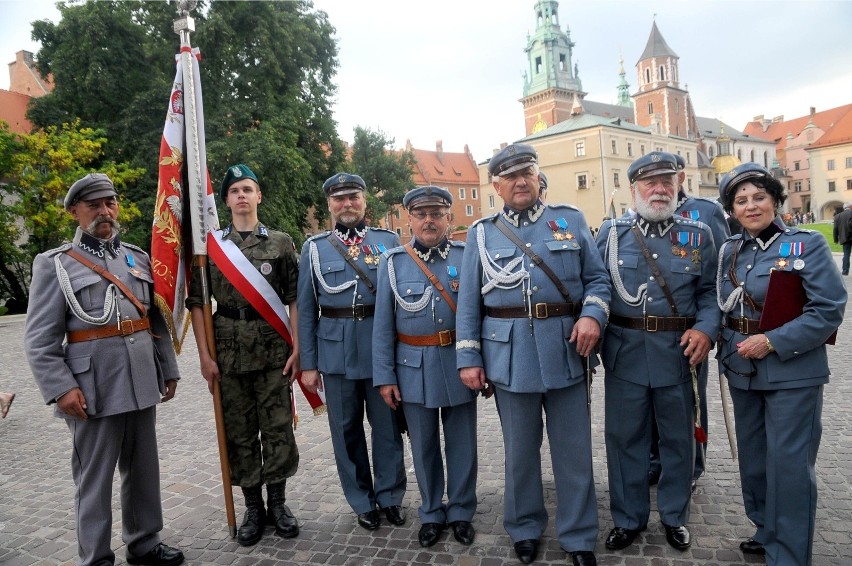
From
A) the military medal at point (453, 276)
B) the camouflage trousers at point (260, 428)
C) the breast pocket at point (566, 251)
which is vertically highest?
the breast pocket at point (566, 251)

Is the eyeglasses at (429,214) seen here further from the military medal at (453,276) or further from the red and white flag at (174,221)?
the red and white flag at (174,221)

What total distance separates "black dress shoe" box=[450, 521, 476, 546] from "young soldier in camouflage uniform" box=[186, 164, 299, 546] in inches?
41.4

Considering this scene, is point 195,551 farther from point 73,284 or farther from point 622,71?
point 622,71

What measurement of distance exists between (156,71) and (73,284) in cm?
2215

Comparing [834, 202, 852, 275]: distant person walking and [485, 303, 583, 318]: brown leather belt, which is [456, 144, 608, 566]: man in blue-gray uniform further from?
[834, 202, 852, 275]: distant person walking

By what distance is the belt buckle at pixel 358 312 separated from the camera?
404 cm

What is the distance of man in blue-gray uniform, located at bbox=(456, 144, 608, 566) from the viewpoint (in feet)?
11.0

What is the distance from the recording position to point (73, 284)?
11.0 ft

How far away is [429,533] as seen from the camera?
12.1 feet

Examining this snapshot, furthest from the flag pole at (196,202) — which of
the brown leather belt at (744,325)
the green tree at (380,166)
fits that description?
the green tree at (380,166)

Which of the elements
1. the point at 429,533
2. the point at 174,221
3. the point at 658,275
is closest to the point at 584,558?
the point at 429,533

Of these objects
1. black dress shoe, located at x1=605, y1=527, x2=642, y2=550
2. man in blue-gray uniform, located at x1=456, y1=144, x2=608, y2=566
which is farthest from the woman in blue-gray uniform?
man in blue-gray uniform, located at x1=456, y1=144, x2=608, y2=566

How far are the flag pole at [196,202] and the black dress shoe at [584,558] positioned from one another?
214 cm

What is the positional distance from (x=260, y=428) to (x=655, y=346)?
257 centimetres
